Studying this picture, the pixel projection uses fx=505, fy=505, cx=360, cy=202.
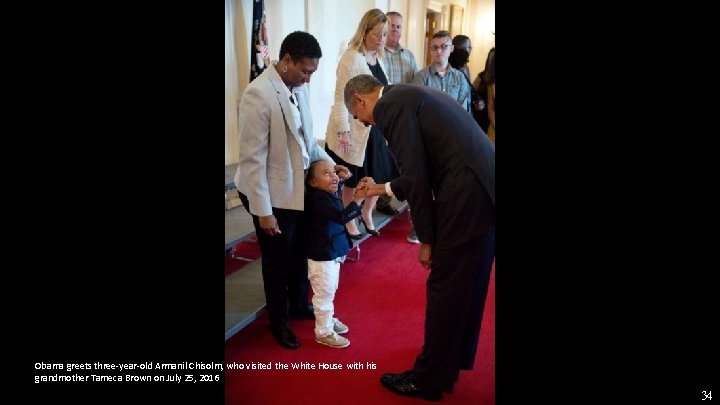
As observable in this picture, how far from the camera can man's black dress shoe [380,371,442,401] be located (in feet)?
6.47

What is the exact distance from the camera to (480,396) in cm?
203

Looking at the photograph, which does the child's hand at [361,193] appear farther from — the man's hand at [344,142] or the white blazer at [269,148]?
the man's hand at [344,142]

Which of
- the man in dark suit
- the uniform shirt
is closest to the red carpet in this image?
the man in dark suit

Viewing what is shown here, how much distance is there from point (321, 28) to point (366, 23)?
5.24ft

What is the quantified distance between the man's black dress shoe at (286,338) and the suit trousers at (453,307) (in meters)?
0.63

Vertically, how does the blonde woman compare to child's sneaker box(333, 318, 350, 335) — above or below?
above

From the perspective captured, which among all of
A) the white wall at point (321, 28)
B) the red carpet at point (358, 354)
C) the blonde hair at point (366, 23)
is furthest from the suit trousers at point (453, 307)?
the white wall at point (321, 28)

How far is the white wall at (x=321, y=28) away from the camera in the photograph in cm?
389

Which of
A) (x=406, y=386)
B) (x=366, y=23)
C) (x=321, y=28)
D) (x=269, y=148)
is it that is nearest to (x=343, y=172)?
(x=269, y=148)

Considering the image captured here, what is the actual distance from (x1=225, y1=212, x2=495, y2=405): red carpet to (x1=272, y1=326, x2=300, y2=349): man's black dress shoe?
0.03 meters
